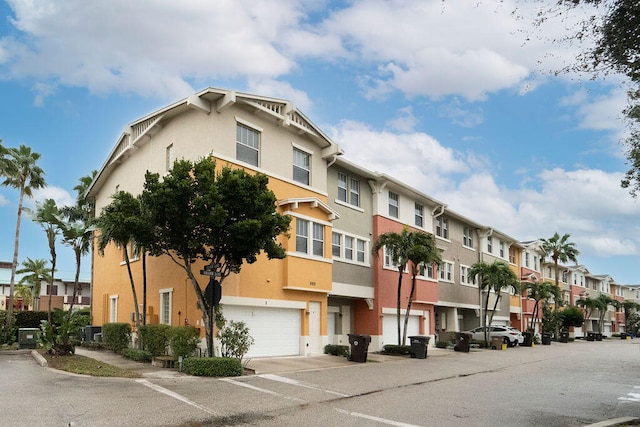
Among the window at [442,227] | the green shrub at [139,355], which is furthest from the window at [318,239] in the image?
the window at [442,227]

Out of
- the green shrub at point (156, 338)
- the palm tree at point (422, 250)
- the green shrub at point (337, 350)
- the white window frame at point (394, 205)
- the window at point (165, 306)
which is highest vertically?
the white window frame at point (394, 205)

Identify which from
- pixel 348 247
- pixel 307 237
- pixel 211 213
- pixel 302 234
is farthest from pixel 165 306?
pixel 348 247

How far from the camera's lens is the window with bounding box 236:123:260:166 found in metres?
21.2

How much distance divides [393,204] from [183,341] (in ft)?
53.7

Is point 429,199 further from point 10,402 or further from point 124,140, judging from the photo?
point 10,402

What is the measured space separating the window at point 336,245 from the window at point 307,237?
1.99 metres

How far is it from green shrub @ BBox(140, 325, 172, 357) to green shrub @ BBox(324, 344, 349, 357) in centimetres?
753

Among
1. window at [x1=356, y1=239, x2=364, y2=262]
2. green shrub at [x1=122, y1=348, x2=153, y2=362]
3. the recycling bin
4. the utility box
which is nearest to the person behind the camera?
green shrub at [x1=122, y1=348, x2=153, y2=362]

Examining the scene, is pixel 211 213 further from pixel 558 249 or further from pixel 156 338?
pixel 558 249

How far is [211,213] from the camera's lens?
53.0ft

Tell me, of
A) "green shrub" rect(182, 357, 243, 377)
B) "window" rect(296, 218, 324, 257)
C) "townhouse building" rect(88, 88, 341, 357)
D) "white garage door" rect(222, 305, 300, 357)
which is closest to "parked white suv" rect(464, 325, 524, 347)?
"townhouse building" rect(88, 88, 341, 357)

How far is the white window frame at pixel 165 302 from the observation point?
842 inches

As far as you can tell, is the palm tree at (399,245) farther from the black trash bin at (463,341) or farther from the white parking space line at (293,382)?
the white parking space line at (293,382)

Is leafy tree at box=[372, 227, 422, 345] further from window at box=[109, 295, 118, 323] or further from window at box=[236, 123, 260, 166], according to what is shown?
window at box=[109, 295, 118, 323]
